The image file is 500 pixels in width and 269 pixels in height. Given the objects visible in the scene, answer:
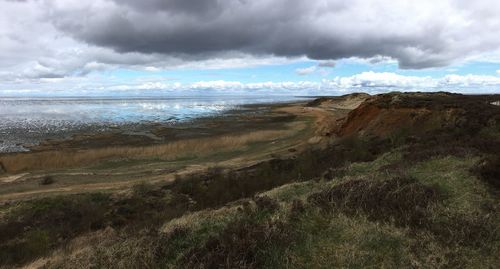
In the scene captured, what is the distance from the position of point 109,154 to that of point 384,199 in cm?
2993

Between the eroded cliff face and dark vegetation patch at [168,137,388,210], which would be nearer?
dark vegetation patch at [168,137,388,210]

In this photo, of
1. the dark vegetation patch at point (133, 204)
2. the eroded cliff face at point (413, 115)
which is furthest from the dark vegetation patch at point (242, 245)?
the eroded cliff face at point (413, 115)

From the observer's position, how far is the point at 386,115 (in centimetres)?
3359

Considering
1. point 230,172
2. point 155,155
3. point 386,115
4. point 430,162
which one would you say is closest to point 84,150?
point 155,155

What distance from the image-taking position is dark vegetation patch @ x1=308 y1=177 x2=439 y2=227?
8.28 metres

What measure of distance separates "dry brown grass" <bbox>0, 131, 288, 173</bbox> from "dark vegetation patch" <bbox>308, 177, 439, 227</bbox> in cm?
2461

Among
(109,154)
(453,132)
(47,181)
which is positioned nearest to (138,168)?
(47,181)

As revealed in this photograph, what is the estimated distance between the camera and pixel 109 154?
35.3 m

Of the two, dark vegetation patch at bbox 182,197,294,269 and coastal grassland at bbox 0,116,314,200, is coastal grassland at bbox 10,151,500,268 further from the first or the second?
coastal grassland at bbox 0,116,314,200

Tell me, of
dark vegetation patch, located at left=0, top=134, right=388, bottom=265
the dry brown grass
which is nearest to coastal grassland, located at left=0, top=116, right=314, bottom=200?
the dry brown grass

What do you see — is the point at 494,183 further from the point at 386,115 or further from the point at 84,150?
the point at 84,150

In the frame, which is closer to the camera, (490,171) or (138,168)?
(490,171)

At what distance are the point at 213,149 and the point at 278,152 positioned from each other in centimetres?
745

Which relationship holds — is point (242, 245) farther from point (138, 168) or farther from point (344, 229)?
point (138, 168)
